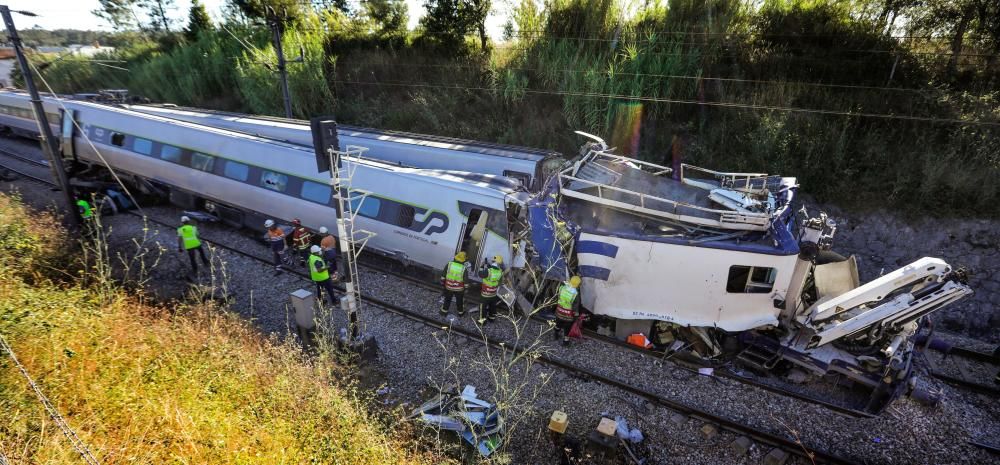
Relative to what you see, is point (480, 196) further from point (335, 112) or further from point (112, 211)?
point (335, 112)

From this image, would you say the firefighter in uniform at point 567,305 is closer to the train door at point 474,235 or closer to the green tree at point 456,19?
the train door at point 474,235

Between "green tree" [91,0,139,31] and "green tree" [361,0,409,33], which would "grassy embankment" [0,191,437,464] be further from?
"green tree" [91,0,139,31]

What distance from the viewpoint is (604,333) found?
26.8ft

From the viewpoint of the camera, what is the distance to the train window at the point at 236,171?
1139cm

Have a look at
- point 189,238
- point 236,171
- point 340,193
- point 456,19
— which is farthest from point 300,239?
point 456,19

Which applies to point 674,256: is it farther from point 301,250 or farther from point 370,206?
point 301,250

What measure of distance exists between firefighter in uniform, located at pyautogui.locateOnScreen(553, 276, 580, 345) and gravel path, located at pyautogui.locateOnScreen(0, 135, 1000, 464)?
38 centimetres

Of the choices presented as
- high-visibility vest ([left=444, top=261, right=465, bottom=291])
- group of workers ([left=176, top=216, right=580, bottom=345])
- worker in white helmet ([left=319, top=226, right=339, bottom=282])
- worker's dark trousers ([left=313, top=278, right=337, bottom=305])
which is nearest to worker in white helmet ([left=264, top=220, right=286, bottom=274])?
group of workers ([left=176, top=216, right=580, bottom=345])

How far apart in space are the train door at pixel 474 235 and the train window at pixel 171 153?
932cm

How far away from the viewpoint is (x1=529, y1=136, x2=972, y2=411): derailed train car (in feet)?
20.6

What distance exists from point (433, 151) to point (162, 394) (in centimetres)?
752

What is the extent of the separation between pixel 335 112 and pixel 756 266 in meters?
18.8

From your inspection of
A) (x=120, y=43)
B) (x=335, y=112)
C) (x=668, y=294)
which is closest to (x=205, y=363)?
(x=668, y=294)

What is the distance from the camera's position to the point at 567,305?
7484 millimetres
